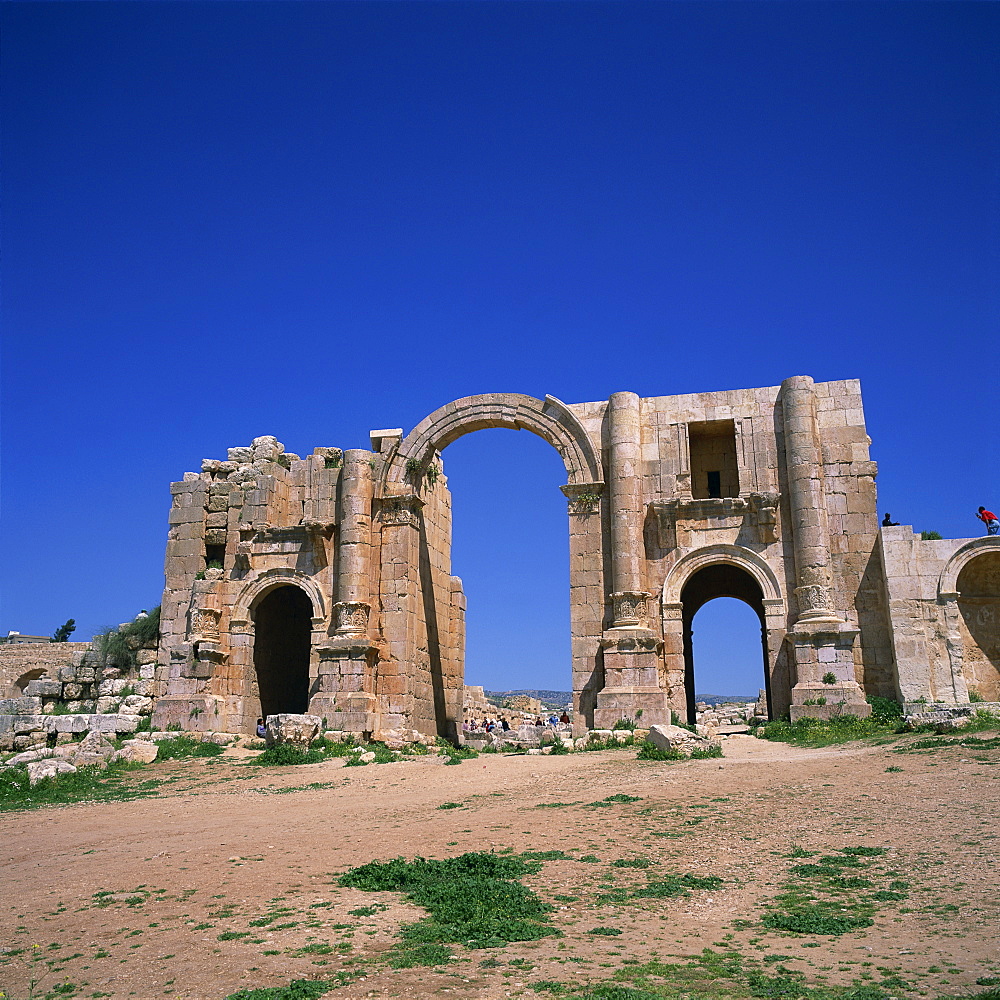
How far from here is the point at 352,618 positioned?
19.7 m

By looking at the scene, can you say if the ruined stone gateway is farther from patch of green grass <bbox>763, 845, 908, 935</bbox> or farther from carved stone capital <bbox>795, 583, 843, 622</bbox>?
patch of green grass <bbox>763, 845, 908, 935</bbox>

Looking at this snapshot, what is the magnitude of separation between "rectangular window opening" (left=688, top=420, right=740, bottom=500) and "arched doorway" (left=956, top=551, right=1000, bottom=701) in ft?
16.6

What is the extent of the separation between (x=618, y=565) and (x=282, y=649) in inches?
385

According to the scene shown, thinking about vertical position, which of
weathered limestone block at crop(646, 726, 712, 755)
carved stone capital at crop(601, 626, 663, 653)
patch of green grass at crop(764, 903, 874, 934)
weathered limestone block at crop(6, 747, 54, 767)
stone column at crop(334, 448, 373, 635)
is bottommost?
patch of green grass at crop(764, 903, 874, 934)

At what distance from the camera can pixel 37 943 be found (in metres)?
6.35

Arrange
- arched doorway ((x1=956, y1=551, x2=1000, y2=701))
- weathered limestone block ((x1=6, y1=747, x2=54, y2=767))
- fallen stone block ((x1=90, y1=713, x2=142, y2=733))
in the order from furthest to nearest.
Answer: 1. fallen stone block ((x1=90, y1=713, x2=142, y2=733))
2. arched doorway ((x1=956, y1=551, x2=1000, y2=701))
3. weathered limestone block ((x1=6, y1=747, x2=54, y2=767))

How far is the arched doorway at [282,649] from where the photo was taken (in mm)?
22031

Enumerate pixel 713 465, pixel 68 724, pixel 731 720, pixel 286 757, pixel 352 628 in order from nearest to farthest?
1. pixel 286 757
2. pixel 68 724
3. pixel 352 628
4. pixel 713 465
5. pixel 731 720

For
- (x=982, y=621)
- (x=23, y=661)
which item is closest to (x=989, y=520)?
(x=982, y=621)

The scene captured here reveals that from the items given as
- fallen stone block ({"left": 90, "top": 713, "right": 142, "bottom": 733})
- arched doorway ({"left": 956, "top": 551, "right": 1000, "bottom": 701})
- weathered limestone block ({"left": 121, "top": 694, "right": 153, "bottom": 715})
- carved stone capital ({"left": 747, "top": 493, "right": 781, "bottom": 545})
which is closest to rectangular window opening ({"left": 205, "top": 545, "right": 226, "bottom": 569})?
weathered limestone block ({"left": 121, "top": 694, "right": 153, "bottom": 715})

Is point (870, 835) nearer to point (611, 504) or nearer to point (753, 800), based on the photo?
point (753, 800)

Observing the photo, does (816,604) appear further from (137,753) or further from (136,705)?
(136,705)

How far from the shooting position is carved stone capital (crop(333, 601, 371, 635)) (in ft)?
64.2

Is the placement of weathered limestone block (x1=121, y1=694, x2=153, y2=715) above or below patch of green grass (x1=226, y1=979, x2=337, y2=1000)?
above
